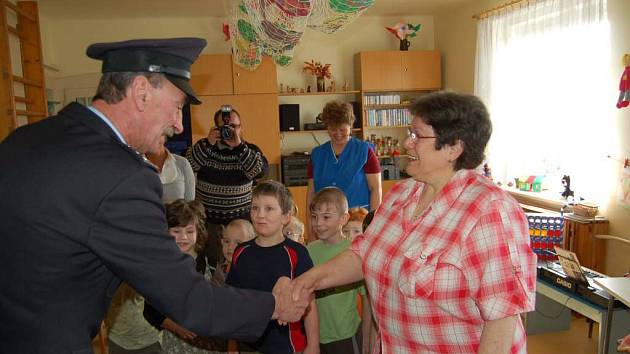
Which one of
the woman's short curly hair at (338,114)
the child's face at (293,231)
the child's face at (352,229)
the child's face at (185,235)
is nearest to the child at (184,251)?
the child's face at (185,235)

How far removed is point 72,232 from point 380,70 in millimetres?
5820

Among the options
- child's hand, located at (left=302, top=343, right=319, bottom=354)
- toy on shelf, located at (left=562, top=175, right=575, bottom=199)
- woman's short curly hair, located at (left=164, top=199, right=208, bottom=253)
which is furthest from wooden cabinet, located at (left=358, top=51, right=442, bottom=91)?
child's hand, located at (left=302, top=343, right=319, bottom=354)

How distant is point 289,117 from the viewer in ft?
21.0

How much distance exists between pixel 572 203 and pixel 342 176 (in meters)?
2.31

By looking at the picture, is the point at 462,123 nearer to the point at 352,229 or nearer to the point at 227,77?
the point at 352,229

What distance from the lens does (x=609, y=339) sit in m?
2.66

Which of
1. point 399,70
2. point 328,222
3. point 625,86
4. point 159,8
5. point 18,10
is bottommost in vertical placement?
point 328,222

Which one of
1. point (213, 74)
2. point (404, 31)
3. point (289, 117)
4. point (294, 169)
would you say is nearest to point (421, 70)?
point (404, 31)

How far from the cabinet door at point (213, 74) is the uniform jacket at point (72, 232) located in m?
5.07

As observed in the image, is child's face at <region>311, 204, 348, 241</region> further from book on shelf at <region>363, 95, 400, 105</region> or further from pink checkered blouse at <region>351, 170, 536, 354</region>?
book on shelf at <region>363, 95, 400, 105</region>

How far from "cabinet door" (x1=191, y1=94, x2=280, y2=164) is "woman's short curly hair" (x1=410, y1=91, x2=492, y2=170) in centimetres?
488

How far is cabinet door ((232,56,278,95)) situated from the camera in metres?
6.14

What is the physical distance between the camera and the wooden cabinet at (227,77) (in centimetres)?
610

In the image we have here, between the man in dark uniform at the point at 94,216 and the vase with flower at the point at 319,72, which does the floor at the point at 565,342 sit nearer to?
the man in dark uniform at the point at 94,216
